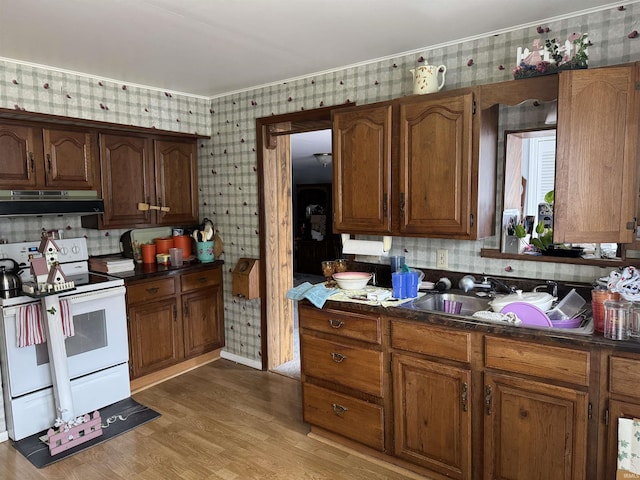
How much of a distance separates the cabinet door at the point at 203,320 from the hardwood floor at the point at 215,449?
19.7 inches

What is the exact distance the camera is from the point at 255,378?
142 inches

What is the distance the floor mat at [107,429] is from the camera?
100 inches

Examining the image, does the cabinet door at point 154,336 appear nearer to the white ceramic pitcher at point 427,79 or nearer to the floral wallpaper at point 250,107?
the floral wallpaper at point 250,107

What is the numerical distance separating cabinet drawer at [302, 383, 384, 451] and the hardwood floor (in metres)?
0.13

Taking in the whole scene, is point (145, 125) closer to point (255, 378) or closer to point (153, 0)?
point (153, 0)

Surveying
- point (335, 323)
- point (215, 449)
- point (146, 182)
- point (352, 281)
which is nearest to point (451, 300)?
point (352, 281)

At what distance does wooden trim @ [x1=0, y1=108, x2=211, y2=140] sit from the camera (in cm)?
284

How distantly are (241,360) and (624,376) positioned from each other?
9.80 ft

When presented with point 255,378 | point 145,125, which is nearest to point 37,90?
point 145,125

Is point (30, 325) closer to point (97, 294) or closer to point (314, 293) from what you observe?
point (97, 294)

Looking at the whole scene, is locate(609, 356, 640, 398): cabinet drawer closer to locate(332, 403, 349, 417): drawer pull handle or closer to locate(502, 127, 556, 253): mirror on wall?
locate(502, 127, 556, 253): mirror on wall

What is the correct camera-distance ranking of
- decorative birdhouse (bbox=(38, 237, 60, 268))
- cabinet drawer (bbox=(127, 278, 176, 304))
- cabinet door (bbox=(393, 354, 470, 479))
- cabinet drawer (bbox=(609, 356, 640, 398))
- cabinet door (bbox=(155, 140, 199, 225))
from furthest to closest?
cabinet door (bbox=(155, 140, 199, 225)) → cabinet drawer (bbox=(127, 278, 176, 304)) → decorative birdhouse (bbox=(38, 237, 60, 268)) → cabinet door (bbox=(393, 354, 470, 479)) → cabinet drawer (bbox=(609, 356, 640, 398))

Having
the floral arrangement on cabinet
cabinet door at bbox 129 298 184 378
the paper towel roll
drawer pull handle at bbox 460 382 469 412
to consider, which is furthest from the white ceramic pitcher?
cabinet door at bbox 129 298 184 378

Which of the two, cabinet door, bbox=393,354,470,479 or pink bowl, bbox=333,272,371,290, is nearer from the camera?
cabinet door, bbox=393,354,470,479
